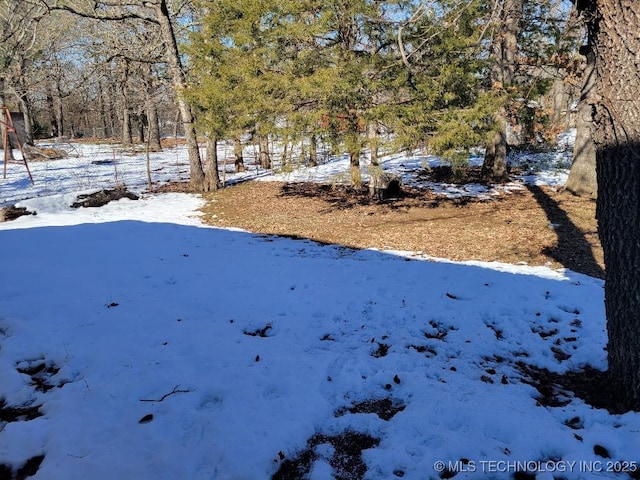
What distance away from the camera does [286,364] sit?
11.7 ft

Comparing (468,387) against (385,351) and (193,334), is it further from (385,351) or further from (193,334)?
(193,334)

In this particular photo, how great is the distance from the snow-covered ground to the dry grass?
3.41 feet

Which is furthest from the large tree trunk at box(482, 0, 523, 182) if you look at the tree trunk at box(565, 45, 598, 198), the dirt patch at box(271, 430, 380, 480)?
the dirt patch at box(271, 430, 380, 480)

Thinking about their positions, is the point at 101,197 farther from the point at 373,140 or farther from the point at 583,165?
the point at 583,165

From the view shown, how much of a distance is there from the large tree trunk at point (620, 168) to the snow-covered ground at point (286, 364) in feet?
1.65

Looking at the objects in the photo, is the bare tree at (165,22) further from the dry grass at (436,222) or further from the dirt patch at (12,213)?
the dirt patch at (12,213)

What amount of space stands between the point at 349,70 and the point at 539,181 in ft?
26.7

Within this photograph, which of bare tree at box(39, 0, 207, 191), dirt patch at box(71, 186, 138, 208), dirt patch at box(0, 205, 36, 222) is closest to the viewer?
dirt patch at box(0, 205, 36, 222)

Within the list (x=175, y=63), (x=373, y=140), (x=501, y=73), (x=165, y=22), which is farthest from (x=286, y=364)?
(x=165, y=22)

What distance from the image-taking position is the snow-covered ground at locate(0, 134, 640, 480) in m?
2.44

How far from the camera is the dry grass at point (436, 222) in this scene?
24.0 ft

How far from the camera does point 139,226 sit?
8.62 metres

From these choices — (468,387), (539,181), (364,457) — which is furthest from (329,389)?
(539,181)

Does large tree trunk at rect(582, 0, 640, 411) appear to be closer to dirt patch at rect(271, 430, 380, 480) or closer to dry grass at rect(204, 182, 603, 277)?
dirt patch at rect(271, 430, 380, 480)
